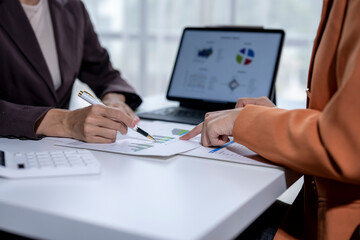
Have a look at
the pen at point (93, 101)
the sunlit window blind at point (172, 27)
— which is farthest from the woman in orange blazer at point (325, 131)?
the sunlit window blind at point (172, 27)

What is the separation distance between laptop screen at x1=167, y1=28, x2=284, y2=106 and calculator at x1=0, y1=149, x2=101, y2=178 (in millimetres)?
764

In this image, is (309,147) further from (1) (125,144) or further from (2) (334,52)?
(1) (125,144)

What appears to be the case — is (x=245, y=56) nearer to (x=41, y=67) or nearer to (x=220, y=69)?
(x=220, y=69)

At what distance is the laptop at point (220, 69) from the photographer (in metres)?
1.40

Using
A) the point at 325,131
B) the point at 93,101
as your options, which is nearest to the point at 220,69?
the point at 93,101

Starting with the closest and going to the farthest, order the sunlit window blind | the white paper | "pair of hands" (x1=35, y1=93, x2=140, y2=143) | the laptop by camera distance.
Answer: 1. the white paper
2. "pair of hands" (x1=35, y1=93, x2=140, y2=143)
3. the laptop
4. the sunlit window blind

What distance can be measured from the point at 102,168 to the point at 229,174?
225 millimetres

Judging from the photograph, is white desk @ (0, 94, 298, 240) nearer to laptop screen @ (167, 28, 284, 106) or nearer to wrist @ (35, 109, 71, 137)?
wrist @ (35, 109, 71, 137)

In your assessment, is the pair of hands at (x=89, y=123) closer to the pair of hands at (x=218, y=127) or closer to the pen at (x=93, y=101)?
the pen at (x=93, y=101)

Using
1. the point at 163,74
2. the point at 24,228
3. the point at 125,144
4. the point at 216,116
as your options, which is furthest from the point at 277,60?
the point at 163,74

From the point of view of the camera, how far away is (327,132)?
641 mm

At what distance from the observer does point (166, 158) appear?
83cm

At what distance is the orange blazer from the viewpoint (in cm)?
63

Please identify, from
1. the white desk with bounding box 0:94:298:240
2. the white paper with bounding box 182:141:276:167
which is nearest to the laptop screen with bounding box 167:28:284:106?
the white paper with bounding box 182:141:276:167
